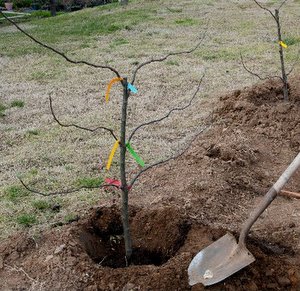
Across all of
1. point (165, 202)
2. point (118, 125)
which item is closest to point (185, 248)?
point (165, 202)

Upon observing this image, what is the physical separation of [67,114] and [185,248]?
3.58 m

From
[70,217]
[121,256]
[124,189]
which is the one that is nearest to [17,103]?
[70,217]

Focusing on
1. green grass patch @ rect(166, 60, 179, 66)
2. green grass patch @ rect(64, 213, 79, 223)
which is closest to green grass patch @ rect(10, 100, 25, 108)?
green grass patch @ rect(166, 60, 179, 66)

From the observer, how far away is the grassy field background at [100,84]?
180 inches

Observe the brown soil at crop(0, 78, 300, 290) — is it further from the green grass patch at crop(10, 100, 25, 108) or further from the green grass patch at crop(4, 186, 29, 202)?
the green grass patch at crop(10, 100, 25, 108)

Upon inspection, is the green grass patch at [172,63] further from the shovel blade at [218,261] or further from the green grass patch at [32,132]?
the shovel blade at [218,261]

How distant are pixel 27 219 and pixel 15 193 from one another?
20.9 inches

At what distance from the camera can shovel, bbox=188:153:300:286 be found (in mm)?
3031

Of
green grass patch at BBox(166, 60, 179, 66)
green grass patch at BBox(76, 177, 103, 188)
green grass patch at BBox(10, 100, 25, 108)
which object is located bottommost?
green grass patch at BBox(166, 60, 179, 66)

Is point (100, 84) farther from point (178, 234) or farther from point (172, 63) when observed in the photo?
point (178, 234)

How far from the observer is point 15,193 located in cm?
434

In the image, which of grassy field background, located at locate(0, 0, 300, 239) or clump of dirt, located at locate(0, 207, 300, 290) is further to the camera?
grassy field background, located at locate(0, 0, 300, 239)

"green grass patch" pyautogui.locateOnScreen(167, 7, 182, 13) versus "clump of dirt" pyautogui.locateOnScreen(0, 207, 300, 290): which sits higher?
"clump of dirt" pyautogui.locateOnScreen(0, 207, 300, 290)

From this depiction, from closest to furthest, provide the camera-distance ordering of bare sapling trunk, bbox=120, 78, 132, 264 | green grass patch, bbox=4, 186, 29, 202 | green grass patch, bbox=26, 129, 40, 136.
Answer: bare sapling trunk, bbox=120, 78, 132, 264
green grass patch, bbox=4, 186, 29, 202
green grass patch, bbox=26, 129, 40, 136
